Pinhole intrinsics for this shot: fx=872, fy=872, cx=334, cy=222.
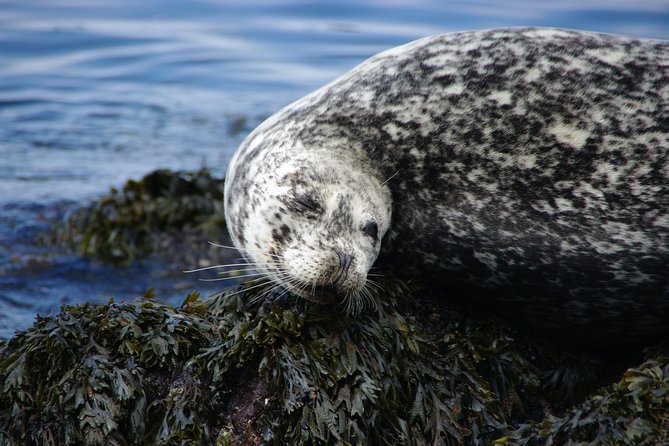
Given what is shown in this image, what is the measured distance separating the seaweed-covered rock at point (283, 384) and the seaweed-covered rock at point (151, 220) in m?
2.76

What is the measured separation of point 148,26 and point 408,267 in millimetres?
11663

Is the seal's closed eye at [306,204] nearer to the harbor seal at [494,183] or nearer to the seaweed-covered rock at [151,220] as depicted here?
the harbor seal at [494,183]

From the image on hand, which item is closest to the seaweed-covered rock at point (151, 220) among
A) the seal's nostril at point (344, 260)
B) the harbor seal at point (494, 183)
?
the harbor seal at point (494, 183)

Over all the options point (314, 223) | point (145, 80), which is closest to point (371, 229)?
point (314, 223)

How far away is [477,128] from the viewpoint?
4.01m

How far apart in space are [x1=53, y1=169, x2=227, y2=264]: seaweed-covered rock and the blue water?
0.19m

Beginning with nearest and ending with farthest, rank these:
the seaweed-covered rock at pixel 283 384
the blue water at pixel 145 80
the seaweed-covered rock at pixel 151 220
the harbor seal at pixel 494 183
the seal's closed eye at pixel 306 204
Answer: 1. the seaweed-covered rock at pixel 283 384
2. the harbor seal at pixel 494 183
3. the seal's closed eye at pixel 306 204
4. the blue water at pixel 145 80
5. the seaweed-covered rock at pixel 151 220

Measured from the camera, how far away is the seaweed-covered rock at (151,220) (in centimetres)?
660

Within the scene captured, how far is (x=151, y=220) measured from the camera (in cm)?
671

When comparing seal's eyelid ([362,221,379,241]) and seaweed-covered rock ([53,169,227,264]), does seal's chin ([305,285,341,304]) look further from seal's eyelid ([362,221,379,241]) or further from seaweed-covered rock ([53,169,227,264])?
seaweed-covered rock ([53,169,227,264])

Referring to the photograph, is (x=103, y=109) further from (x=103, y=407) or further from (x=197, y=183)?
(x=103, y=407)

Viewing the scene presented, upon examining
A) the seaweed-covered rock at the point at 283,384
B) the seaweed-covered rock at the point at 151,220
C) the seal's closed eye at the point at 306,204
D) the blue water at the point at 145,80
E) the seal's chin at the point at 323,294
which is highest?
the seal's closed eye at the point at 306,204

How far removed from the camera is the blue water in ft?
21.2

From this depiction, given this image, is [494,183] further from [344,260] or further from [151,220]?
[151,220]
